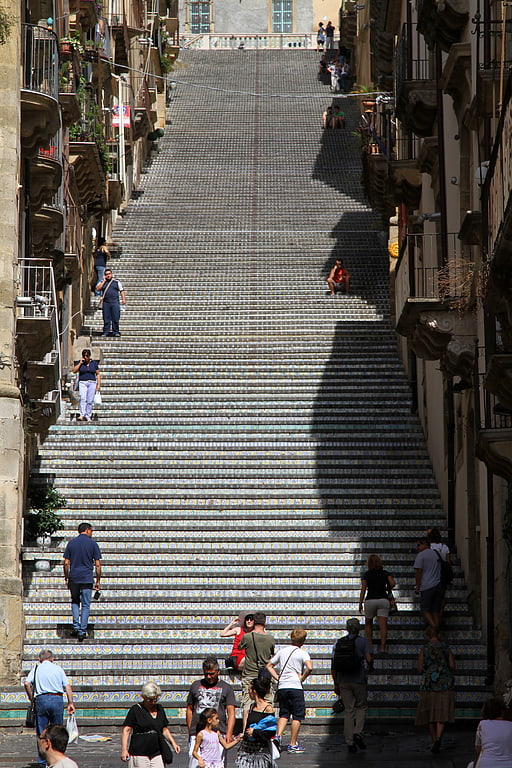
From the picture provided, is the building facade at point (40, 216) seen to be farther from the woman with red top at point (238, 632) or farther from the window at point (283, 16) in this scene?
the window at point (283, 16)

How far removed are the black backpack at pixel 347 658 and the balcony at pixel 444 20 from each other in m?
8.06

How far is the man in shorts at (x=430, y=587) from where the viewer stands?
1858 cm

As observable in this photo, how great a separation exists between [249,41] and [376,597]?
48213 mm

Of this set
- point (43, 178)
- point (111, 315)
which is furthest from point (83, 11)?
point (43, 178)

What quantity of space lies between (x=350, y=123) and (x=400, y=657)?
30.3m

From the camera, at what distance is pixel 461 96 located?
19844 millimetres

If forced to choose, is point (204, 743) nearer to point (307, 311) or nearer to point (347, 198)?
point (307, 311)

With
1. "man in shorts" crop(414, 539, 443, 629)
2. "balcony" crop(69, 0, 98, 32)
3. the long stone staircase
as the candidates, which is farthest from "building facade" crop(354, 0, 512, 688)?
"balcony" crop(69, 0, 98, 32)

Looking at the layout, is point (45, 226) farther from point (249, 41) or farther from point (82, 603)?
point (249, 41)

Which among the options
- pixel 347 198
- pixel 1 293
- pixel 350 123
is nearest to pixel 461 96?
pixel 1 293

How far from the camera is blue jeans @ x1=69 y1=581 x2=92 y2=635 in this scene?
→ 723 inches

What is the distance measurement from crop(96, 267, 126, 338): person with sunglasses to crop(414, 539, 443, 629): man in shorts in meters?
11.5

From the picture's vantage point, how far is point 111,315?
28.8 m

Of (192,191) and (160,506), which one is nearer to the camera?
(160,506)
